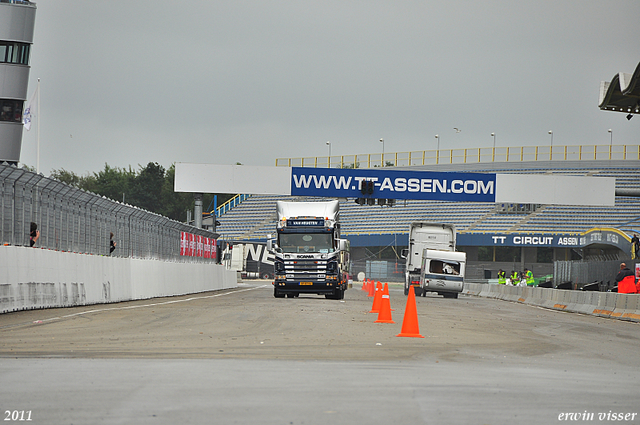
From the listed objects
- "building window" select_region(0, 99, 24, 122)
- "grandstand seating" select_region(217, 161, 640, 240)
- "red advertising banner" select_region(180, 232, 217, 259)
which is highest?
"building window" select_region(0, 99, 24, 122)

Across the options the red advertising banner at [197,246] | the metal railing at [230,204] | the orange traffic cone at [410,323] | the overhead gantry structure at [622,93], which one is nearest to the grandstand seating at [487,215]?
the metal railing at [230,204]

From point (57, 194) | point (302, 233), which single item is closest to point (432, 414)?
point (57, 194)

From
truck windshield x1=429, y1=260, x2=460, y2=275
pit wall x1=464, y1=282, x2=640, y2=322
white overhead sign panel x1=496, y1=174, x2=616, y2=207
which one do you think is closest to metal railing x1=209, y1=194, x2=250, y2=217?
white overhead sign panel x1=496, y1=174, x2=616, y2=207

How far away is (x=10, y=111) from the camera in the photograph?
50875mm

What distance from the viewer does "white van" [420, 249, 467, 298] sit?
43.1 m

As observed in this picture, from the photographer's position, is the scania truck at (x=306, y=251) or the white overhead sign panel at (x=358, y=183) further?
the white overhead sign panel at (x=358, y=183)

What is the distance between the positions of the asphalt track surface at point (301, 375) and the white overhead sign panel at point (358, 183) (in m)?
30.4

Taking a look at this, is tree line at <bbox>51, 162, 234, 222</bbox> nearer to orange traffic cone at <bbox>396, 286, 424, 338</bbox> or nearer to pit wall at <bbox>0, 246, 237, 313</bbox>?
pit wall at <bbox>0, 246, 237, 313</bbox>

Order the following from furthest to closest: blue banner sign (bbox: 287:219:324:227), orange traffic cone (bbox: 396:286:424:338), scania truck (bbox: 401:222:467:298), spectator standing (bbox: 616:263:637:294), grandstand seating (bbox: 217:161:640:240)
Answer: grandstand seating (bbox: 217:161:640:240) < scania truck (bbox: 401:222:467:298) < blue banner sign (bbox: 287:219:324:227) < spectator standing (bbox: 616:263:637:294) < orange traffic cone (bbox: 396:286:424:338)

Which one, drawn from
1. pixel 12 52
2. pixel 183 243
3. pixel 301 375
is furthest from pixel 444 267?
pixel 301 375

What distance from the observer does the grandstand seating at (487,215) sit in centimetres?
7250

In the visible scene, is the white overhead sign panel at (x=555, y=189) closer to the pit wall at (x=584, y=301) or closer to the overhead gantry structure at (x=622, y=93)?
the pit wall at (x=584, y=301)

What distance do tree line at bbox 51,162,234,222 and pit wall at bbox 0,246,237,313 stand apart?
3624 inches

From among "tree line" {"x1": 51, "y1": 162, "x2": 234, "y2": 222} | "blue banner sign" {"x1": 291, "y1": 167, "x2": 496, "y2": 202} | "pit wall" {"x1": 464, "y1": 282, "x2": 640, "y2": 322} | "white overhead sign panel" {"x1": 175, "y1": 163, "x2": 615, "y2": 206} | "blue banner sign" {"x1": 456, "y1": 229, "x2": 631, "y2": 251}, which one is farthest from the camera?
"tree line" {"x1": 51, "y1": 162, "x2": 234, "y2": 222}
